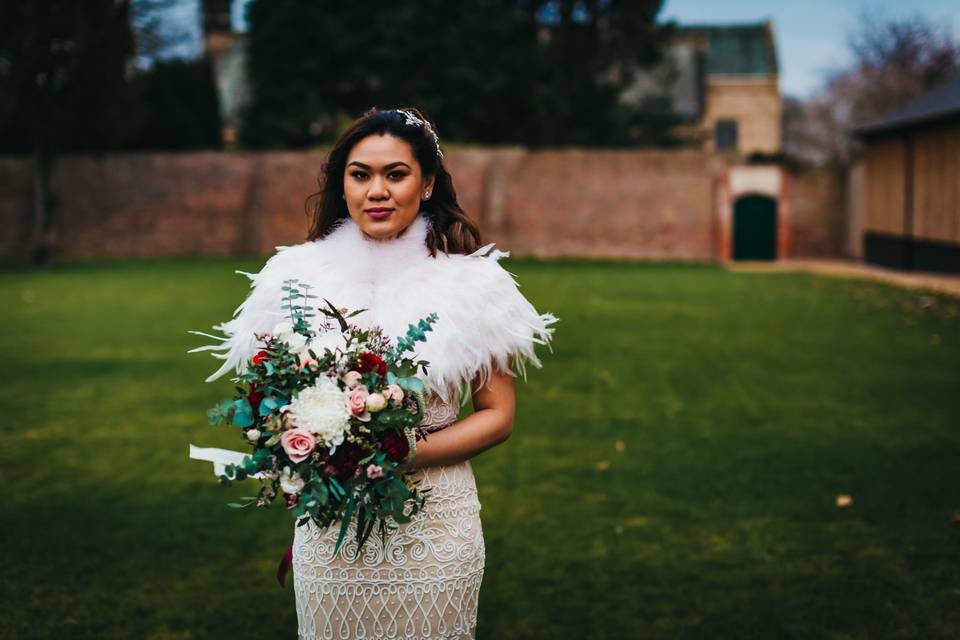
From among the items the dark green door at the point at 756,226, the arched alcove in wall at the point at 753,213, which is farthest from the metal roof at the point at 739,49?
the dark green door at the point at 756,226

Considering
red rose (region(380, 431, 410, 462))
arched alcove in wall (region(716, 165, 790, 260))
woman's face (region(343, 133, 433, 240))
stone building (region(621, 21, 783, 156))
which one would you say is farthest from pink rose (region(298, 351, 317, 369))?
stone building (region(621, 21, 783, 156))

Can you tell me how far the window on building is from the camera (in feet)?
150

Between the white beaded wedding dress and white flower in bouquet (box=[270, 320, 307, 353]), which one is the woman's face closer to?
the white beaded wedding dress

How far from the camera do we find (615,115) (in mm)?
32406

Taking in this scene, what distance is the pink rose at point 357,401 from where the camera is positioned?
2158 mm

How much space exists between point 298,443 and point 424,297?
61 cm

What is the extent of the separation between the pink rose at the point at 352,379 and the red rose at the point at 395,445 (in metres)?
0.13

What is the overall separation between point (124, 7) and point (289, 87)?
569 centimetres

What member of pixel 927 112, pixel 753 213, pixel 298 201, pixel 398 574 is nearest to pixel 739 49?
pixel 753 213

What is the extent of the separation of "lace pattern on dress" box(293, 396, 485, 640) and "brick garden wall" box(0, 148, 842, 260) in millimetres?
26517

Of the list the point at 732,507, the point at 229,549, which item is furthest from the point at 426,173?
the point at 732,507

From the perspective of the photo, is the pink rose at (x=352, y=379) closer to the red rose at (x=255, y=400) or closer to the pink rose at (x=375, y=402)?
the pink rose at (x=375, y=402)

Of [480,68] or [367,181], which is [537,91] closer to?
[480,68]

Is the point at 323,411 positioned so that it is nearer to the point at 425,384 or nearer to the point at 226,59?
the point at 425,384
